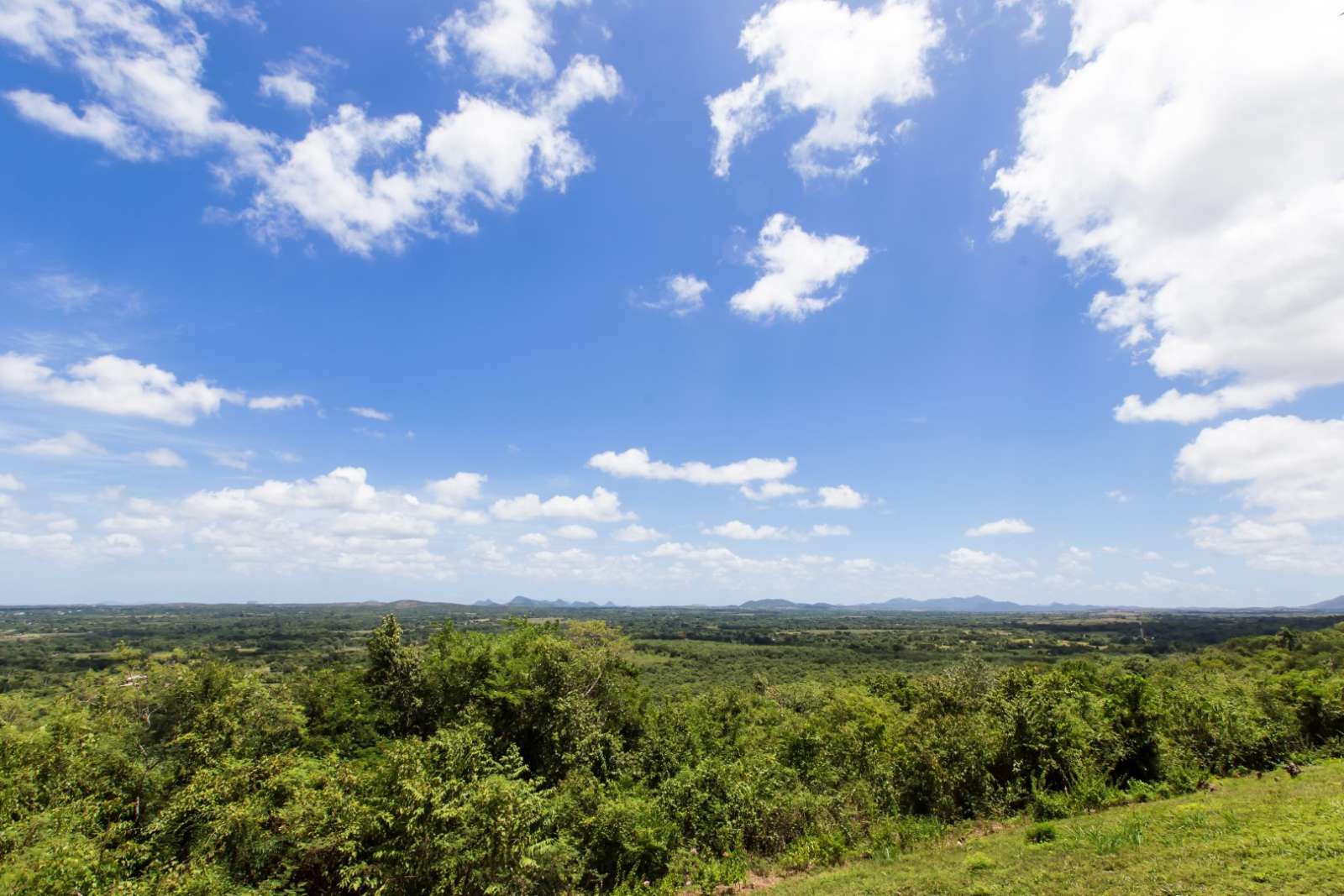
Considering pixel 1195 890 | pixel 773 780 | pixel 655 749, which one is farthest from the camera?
pixel 655 749

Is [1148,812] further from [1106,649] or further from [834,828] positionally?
[1106,649]

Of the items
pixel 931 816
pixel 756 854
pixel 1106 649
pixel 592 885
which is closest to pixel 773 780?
pixel 756 854

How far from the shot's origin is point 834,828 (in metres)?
22.2

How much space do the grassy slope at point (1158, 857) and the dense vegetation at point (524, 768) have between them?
249 centimetres

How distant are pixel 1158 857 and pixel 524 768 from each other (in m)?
18.6

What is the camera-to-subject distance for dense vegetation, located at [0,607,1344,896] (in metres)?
15.1

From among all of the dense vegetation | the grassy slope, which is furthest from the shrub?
the dense vegetation

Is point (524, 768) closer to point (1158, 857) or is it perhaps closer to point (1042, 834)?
point (1042, 834)

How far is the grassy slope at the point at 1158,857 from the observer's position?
43.6 ft

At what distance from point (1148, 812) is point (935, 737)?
24.4ft

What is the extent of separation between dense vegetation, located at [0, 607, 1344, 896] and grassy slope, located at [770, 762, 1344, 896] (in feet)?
8.16

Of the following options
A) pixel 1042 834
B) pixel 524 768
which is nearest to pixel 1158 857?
pixel 1042 834

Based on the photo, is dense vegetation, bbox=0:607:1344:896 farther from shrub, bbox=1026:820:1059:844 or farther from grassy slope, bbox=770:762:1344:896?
shrub, bbox=1026:820:1059:844

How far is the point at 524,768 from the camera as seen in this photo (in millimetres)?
18453
